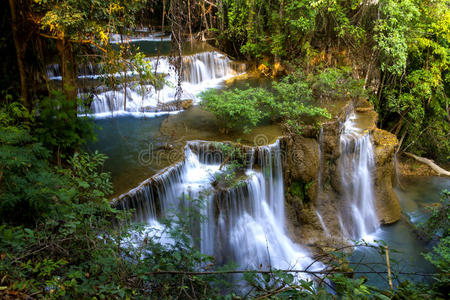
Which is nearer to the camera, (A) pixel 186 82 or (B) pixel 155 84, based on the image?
(B) pixel 155 84

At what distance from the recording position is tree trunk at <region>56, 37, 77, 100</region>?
16.9ft

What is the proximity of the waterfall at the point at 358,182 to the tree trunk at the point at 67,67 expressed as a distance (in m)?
6.85

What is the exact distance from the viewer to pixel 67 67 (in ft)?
18.3

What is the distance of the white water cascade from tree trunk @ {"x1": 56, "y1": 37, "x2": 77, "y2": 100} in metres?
2.07

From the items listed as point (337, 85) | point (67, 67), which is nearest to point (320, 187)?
point (337, 85)

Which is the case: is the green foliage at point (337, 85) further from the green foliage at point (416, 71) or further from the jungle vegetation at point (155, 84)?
the green foliage at point (416, 71)

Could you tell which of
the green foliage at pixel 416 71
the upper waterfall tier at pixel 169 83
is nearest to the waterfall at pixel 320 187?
the upper waterfall tier at pixel 169 83

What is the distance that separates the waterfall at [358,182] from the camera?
346 inches

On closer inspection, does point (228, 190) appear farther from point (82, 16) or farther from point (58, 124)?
point (82, 16)

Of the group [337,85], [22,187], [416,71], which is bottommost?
[22,187]

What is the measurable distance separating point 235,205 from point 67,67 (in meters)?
4.30

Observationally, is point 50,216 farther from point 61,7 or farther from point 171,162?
point 171,162

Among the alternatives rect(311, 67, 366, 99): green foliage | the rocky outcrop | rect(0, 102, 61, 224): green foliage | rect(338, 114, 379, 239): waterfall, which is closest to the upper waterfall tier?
the rocky outcrop

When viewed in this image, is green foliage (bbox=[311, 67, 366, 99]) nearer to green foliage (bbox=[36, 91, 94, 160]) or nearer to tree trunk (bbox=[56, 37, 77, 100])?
tree trunk (bbox=[56, 37, 77, 100])
